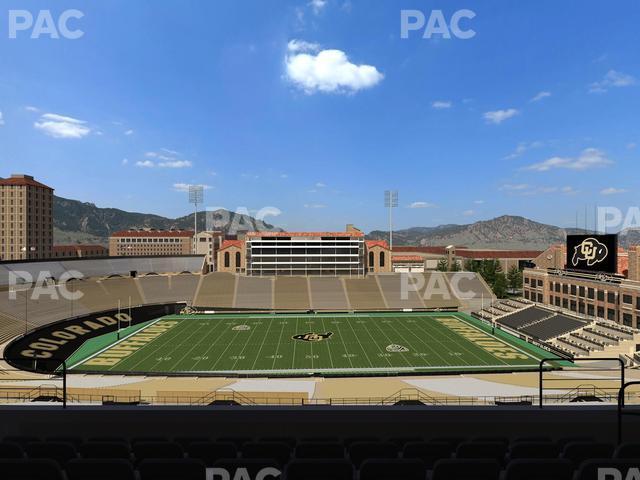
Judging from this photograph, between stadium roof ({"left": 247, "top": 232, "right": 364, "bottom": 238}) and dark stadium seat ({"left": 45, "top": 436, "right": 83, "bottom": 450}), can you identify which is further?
stadium roof ({"left": 247, "top": 232, "right": 364, "bottom": 238})

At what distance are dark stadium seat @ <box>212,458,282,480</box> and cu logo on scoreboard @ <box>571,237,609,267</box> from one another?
43589 millimetres

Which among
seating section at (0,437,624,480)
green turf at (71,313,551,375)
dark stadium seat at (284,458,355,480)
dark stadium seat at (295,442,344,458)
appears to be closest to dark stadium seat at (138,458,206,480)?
seating section at (0,437,624,480)

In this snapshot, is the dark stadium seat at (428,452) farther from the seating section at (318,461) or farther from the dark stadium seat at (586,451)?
the dark stadium seat at (586,451)

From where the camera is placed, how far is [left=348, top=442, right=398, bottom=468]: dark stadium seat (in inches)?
166

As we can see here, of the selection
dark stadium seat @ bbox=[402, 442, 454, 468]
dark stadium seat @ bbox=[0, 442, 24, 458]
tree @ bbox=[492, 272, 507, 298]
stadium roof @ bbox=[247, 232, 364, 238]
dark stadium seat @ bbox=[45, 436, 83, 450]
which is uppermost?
stadium roof @ bbox=[247, 232, 364, 238]

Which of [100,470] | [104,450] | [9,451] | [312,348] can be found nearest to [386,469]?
[100,470]

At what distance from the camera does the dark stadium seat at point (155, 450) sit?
13.5 ft

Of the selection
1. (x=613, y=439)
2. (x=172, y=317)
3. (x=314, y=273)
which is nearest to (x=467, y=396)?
(x=613, y=439)

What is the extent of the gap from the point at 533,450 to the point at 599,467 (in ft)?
3.46

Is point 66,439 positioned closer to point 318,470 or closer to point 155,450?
point 155,450

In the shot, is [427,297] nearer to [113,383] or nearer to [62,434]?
[113,383]

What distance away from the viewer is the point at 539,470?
3.20 metres

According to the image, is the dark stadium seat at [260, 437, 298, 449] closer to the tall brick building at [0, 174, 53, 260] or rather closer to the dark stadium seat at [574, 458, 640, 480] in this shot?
the dark stadium seat at [574, 458, 640, 480]

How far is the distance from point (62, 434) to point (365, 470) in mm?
4695
